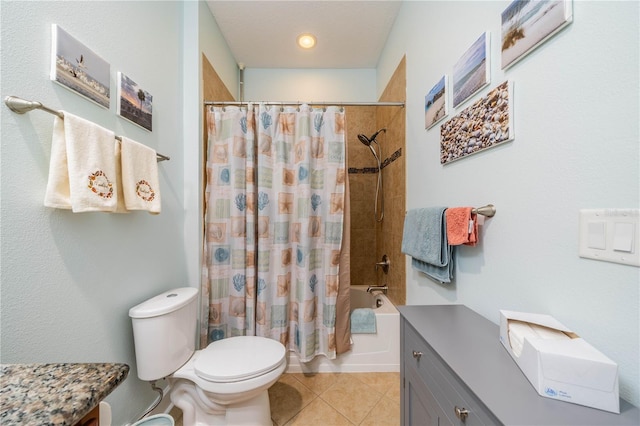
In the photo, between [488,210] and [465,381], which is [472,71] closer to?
[488,210]

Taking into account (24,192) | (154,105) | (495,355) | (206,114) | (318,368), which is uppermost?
(206,114)

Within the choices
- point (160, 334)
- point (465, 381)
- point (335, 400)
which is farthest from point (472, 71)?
point (335, 400)

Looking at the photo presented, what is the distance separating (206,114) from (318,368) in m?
2.04

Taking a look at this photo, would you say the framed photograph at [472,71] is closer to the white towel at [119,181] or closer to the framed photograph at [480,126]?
the framed photograph at [480,126]

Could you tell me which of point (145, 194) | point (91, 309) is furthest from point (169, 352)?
point (145, 194)

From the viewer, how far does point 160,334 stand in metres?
1.10

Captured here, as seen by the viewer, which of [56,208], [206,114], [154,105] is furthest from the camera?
[206,114]

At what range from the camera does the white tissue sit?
0.56 m

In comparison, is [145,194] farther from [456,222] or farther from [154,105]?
[456,222]

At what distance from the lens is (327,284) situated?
165 centimetres

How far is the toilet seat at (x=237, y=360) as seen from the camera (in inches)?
42.6

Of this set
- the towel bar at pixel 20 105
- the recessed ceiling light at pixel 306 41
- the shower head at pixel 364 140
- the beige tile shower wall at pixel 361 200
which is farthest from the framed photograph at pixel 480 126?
the recessed ceiling light at pixel 306 41

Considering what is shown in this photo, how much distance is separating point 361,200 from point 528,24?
1941 mm

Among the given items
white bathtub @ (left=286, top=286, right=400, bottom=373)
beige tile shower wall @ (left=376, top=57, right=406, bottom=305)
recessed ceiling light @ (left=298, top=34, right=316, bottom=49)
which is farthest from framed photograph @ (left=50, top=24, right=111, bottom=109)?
white bathtub @ (left=286, top=286, right=400, bottom=373)
